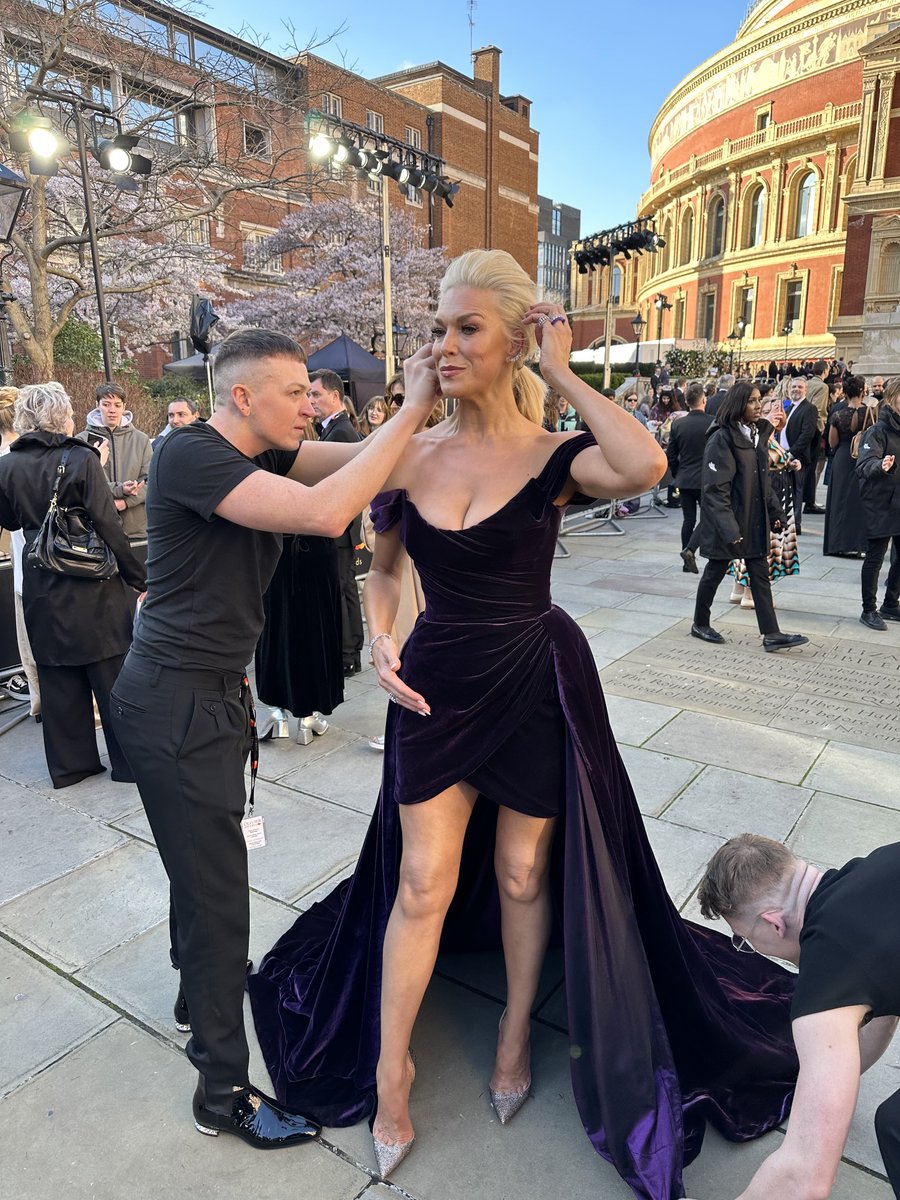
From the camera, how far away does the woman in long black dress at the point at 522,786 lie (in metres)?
1.93

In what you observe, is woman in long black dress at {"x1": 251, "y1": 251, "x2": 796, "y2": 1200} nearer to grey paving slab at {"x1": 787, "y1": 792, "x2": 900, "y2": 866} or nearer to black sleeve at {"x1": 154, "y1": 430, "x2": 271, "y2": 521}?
black sleeve at {"x1": 154, "y1": 430, "x2": 271, "y2": 521}

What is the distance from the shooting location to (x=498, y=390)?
2.05 metres

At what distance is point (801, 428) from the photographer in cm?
1116

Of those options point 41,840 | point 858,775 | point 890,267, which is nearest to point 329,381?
point 41,840

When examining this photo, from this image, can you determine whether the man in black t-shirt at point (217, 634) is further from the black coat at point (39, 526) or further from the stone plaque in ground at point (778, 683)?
the stone plaque in ground at point (778, 683)

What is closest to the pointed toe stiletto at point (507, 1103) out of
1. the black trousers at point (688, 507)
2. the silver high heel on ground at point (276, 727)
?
the silver high heel on ground at point (276, 727)

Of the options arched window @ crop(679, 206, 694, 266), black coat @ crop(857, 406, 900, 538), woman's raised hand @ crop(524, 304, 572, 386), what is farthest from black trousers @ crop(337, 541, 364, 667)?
arched window @ crop(679, 206, 694, 266)

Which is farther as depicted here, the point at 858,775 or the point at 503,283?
the point at 858,775

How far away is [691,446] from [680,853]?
6.98 meters

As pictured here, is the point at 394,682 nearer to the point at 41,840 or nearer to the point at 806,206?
the point at 41,840

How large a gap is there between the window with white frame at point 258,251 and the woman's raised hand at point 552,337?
37.1 meters

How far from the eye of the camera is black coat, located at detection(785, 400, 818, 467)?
36.4 feet

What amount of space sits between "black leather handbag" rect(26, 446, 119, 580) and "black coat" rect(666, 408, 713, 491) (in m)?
7.03

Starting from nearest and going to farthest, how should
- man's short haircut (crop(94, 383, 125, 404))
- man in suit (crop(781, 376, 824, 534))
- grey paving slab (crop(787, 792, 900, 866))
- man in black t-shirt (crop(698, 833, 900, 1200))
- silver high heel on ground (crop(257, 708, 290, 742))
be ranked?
man in black t-shirt (crop(698, 833, 900, 1200))
grey paving slab (crop(787, 792, 900, 866))
silver high heel on ground (crop(257, 708, 290, 742))
man's short haircut (crop(94, 383, 125, 404))
man in suit (crop(781, 376, 824, 534))
